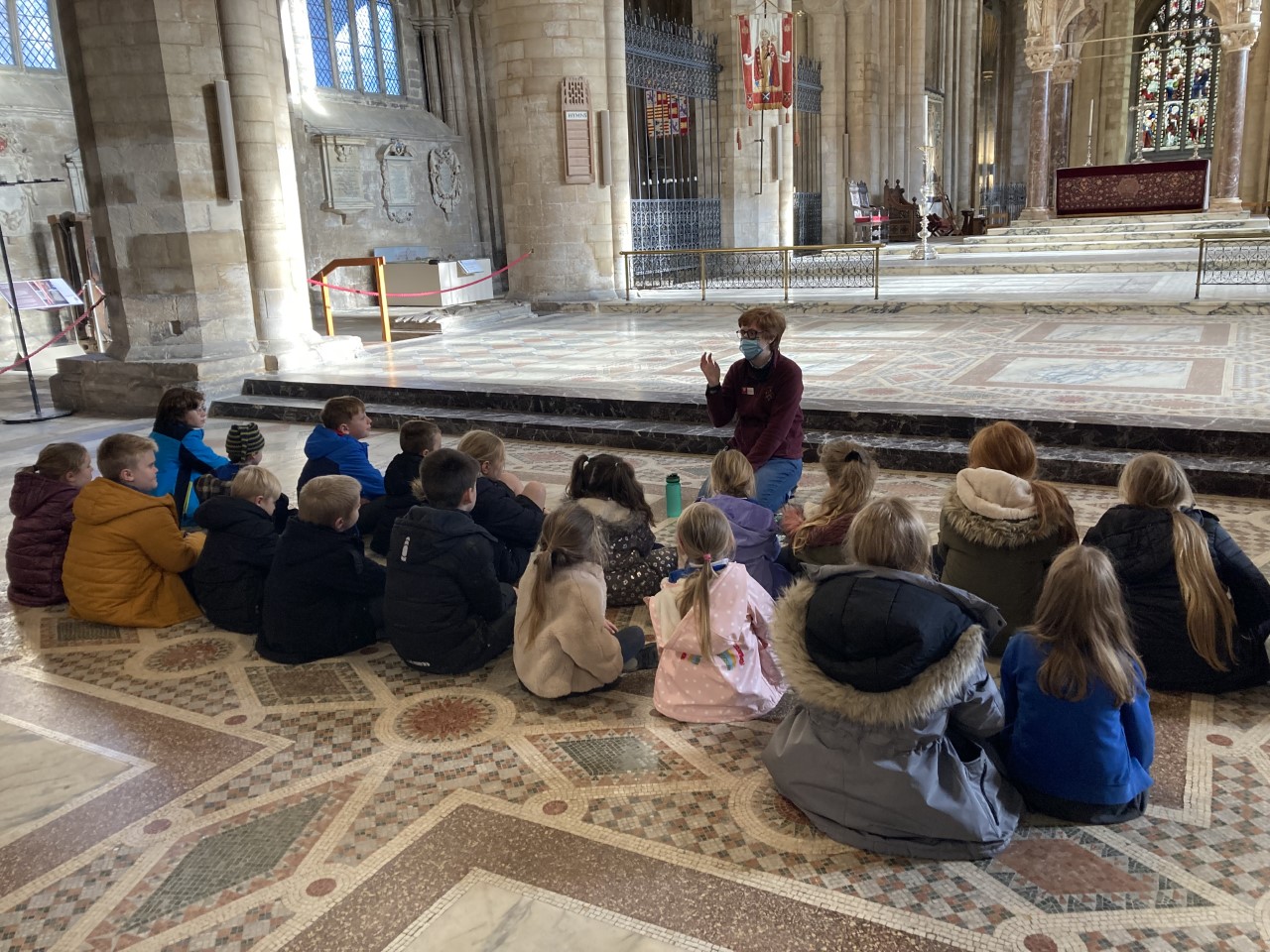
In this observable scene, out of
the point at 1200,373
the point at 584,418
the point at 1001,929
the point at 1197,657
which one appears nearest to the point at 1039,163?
the point at 1200,373

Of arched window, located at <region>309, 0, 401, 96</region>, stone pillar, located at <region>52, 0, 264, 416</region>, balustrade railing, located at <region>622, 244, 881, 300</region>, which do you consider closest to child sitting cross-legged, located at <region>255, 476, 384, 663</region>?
stone pillar, located at <region>52, 0, 264, 416</region>

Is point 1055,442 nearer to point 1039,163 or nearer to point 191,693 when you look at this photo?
point 191,693

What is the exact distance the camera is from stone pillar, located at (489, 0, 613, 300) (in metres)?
14.0

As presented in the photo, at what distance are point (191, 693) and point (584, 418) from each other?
456 cm

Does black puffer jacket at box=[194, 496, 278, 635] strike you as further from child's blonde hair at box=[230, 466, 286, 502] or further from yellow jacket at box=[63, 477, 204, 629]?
yellow jacket at box=[63, 477, 204, 629]

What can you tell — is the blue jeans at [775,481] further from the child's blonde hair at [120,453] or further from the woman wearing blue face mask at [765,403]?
the child's blonde hair at [120,453]

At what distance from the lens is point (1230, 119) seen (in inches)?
783

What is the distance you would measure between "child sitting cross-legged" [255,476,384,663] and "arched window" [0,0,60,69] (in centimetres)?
1335

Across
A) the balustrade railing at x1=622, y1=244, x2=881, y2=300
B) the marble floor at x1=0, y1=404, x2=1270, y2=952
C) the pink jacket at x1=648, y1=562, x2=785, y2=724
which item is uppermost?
the balustrade railing at x1=622, y1=244, x2=881, y2=300

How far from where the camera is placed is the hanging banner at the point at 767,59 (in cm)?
1650

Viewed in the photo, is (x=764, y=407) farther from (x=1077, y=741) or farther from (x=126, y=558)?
(x=126, y=558)

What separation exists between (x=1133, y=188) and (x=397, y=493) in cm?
1931

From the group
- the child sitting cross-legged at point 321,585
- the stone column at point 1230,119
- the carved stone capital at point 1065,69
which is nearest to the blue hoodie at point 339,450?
the child sitting cross-legged at point 321,585

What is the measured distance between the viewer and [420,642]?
368 cm
